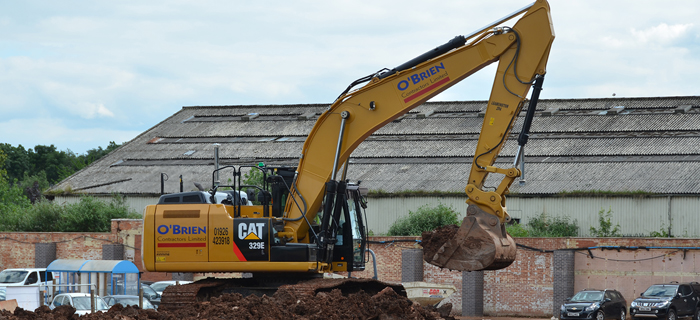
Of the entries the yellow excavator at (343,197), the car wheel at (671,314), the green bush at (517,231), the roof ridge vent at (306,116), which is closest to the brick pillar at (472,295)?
the green bush at (517,231)

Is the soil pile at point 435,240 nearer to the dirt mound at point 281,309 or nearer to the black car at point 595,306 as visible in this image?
the dirt mound at point 281,309

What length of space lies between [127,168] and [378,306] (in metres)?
34.2

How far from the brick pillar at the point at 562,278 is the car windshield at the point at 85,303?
15520mm

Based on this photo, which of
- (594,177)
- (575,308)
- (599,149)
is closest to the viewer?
(575,308)

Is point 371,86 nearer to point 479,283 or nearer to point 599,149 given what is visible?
point 479,283

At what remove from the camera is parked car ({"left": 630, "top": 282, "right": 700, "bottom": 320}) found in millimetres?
24938

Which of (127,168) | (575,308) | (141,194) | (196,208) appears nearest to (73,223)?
(141,194)

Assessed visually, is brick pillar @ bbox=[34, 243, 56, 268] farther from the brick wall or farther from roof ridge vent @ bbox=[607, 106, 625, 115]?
roof ridge vent @ bbox=[607, 106, 625, 115]

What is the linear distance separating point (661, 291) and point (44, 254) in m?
25.4

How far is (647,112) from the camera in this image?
41.7m

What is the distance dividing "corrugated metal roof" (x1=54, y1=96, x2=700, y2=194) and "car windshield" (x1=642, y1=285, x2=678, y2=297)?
25.9 ft

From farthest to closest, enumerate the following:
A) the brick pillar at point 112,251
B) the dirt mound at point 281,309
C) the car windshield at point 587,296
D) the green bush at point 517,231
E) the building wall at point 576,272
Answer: the brick pillar at point 112,251 < the green bush at point 517,231 < the building wall at point 576,272 < the car windshield at point 587,296 < the dirt mound at point 281,309

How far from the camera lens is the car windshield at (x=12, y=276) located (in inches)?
1214

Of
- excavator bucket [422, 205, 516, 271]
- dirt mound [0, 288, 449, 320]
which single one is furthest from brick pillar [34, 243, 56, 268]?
excavator bucket [422, 205, 516, 271]
